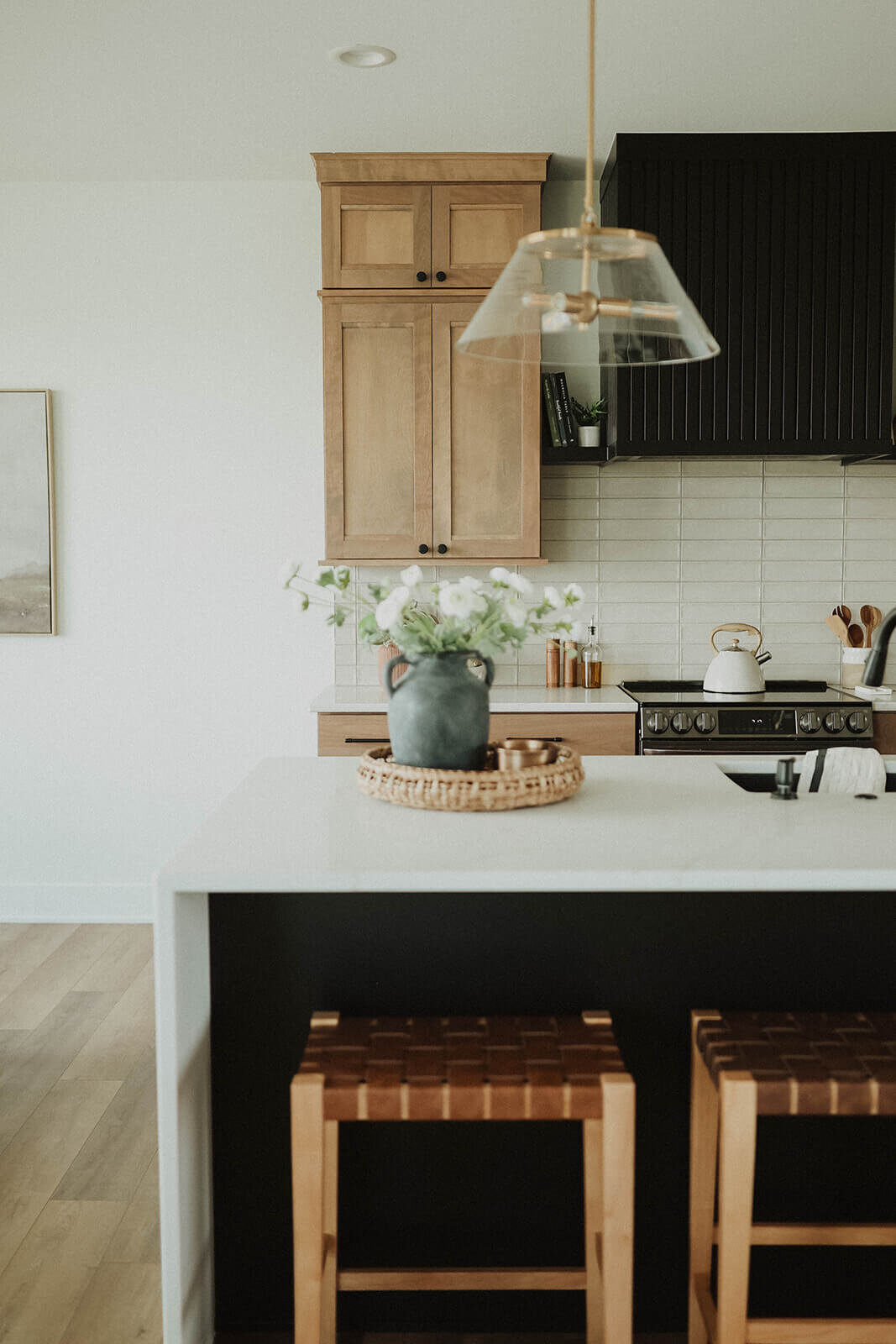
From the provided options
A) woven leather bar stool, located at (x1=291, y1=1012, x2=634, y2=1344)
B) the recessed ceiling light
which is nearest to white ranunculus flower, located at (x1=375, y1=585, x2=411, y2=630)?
woven leather bar stool, located at (x1=291, y1=1012, x2=634, y2=1344)

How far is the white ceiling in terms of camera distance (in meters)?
2.79

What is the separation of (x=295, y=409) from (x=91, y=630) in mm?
1139

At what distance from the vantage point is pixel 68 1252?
218 cm

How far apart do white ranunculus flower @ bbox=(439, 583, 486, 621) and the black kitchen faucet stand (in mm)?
713

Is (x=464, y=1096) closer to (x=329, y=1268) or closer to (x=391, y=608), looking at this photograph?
(x=329, y=1268)

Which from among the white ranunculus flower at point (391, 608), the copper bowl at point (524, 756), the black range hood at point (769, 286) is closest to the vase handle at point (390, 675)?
the white ranunculus flower at point (391, 608)

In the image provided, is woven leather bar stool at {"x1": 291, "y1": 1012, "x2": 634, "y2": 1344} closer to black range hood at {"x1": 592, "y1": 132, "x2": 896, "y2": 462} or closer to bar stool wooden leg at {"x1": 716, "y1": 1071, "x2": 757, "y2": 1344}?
bar stool wooden leg at {"x1": 716, "y1": 1071, "x2": 757, "y2": 1344}

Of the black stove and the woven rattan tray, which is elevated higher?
the woven rattan tray

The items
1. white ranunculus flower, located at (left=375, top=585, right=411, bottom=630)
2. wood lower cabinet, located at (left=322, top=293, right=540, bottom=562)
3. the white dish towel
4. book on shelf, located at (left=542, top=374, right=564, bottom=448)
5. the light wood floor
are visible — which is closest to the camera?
white ranunculus flower, located at (left=375, top=585, right=411, bottom=630)

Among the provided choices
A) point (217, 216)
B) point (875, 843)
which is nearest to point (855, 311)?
point (217, 216)

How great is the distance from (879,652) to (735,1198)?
1.01 metres

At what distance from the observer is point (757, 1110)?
5.02ft

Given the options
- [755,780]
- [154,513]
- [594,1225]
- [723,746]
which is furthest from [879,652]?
[154,513]

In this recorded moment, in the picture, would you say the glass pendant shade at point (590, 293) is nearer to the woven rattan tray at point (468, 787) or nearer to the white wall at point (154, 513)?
the woven rattan tray at point (468, 787)
